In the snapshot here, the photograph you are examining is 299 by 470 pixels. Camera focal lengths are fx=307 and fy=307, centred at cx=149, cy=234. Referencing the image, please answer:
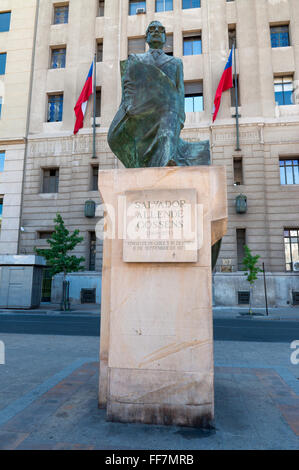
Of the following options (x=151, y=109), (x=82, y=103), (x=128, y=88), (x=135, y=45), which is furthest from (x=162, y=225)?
(x=135, y=45)

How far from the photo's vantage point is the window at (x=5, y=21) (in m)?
26.8

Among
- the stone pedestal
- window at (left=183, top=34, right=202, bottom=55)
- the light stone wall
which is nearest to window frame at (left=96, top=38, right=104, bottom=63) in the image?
the light stone wall

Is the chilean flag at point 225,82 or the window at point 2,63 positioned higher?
the window at point 2,63

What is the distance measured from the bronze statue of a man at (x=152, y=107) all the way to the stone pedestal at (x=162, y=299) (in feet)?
2.74

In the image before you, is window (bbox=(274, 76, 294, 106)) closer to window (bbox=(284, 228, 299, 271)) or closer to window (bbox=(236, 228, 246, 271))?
window (bbox=(284, 228, 299, 271))

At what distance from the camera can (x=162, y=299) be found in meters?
3.33

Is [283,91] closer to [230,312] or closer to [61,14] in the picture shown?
[230,312]

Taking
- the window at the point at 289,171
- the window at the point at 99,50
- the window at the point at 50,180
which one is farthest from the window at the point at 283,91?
the window at the point at 50,180

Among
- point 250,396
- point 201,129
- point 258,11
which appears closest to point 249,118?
point 201,129

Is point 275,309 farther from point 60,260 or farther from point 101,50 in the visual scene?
point 101,50

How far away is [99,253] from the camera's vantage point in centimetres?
2172

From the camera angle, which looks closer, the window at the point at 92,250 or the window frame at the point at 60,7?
the window at the point at 92,250

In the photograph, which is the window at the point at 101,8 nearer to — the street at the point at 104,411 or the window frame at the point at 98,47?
the window frame at the point at 98,47

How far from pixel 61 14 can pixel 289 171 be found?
914 inches
